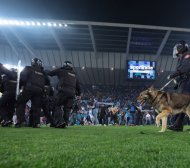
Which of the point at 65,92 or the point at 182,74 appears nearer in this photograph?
the point at 182,74

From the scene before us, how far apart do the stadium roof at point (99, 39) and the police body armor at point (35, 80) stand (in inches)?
527

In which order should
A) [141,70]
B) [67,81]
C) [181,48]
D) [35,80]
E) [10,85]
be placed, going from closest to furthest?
[181,48] → [35,80] → [67,81] → [10,85] → [141,70]

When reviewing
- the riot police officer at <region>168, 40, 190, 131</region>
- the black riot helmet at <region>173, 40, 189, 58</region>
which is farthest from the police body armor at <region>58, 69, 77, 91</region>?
the black riot helmet at <region>173, 40, 189, 58</region>

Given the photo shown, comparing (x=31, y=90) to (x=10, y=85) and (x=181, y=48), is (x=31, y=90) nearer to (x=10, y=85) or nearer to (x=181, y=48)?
(x=10, y=85)

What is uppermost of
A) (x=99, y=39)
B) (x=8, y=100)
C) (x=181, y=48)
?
(x=99, y=39)

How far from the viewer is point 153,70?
23.5m

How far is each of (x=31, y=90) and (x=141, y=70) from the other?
20.1 m

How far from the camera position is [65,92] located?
5.33m

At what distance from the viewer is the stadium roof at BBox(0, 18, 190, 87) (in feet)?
65.8

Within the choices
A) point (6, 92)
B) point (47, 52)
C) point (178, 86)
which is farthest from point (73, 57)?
point (178, 86)

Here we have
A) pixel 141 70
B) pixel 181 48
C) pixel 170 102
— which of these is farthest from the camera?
pixel 141 70

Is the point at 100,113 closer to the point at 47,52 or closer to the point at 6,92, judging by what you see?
the point at 6,92

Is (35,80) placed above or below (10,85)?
above

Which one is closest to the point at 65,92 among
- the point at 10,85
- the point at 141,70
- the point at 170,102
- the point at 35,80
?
the point at 35,80
